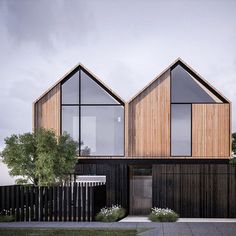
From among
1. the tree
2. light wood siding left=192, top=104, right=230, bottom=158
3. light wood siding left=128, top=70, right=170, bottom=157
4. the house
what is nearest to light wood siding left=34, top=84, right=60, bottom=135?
the house

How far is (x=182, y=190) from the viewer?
81.2ft

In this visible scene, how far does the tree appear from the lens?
23172mm

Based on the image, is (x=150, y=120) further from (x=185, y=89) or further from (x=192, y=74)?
(x=192, y=74)

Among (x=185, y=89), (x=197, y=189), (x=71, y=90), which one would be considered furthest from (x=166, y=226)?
(x=71, y=90)

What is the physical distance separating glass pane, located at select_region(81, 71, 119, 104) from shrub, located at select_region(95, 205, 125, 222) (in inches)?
285

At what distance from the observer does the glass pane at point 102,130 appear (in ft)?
93.5

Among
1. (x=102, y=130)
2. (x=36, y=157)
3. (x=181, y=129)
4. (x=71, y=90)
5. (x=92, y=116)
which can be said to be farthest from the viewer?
(x=71, y=90)

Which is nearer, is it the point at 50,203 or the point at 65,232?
the point at 65,232

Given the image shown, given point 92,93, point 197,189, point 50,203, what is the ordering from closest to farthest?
point 50,203 < point 197,189 < point 92,93

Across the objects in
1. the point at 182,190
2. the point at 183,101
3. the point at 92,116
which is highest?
the point at 183,101

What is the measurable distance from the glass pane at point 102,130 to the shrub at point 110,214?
5288 millimetres

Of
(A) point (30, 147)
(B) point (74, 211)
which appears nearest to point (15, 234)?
(B) point (74, 211)

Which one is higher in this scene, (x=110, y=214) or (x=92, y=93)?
(x=92, y=93)

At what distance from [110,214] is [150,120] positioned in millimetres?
8244
